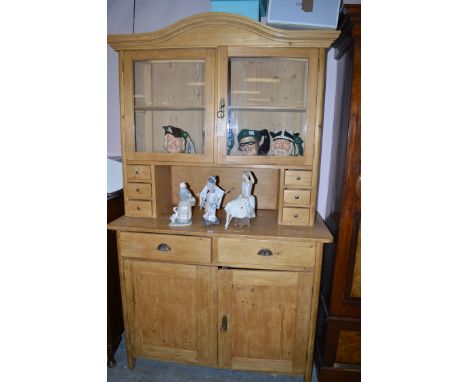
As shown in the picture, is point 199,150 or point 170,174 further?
point 170,174

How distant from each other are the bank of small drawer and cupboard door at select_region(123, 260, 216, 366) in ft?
1.51

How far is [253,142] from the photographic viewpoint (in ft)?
4.68

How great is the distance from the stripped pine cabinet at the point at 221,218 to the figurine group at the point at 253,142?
0.01m

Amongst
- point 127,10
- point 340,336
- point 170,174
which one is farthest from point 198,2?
point 340,336

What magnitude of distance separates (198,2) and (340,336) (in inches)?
87.5

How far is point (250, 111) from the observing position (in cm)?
145

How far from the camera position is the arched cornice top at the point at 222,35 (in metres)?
1.22

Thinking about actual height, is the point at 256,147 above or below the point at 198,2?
below

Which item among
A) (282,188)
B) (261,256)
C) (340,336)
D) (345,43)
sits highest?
(345,43)

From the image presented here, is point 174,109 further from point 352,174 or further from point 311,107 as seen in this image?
point 352,174

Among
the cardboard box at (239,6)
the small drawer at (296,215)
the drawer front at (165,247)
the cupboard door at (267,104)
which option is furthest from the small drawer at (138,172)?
the cardboard box at (239,6)

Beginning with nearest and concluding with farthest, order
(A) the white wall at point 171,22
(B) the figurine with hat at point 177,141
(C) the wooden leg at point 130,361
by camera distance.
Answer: (B) the figurine with hat at point 177,141, (C) the wooden leg at point 130,361, (A) the white wall at point 171,22

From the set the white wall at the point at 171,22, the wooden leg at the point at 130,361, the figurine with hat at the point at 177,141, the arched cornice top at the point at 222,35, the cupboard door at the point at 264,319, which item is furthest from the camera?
the white wall at the point at 171,22

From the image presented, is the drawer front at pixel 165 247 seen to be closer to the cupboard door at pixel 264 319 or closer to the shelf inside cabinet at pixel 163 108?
the cupboard door at pixel 264 319
